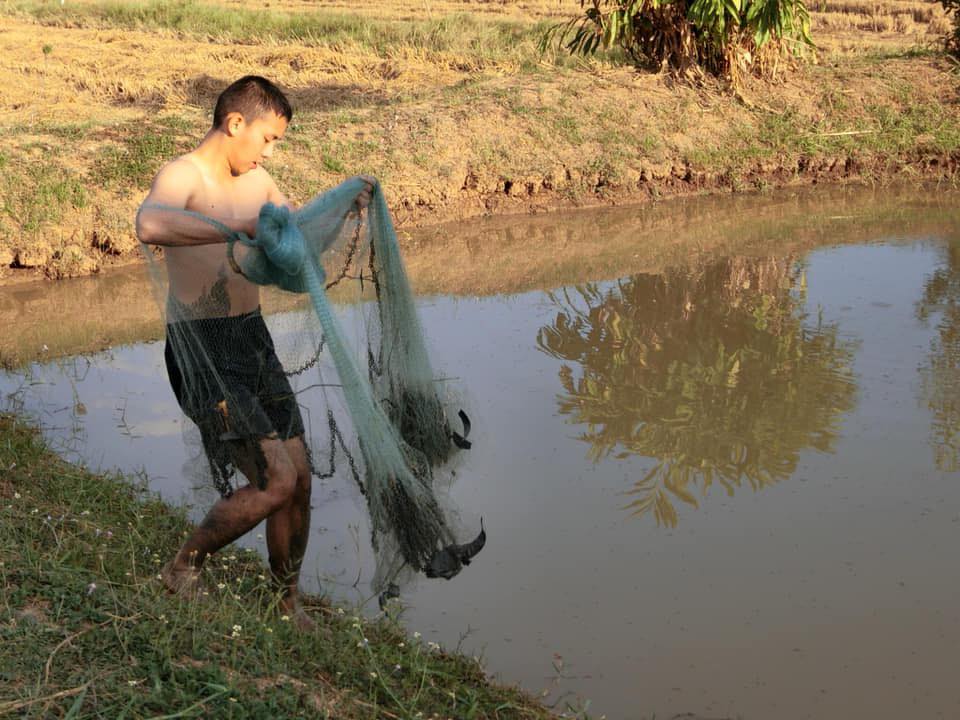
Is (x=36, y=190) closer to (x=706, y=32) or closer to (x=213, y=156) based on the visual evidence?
(x=213, y=156)

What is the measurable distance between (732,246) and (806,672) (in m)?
5.63

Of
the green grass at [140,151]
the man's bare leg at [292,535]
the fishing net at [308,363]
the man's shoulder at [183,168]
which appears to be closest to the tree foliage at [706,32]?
the green grass at [140,151]

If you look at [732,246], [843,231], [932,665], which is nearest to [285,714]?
[932,665]

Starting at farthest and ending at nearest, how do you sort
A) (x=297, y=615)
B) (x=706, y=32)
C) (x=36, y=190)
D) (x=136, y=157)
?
(x=706, y=32)
(x=136, y=157)
(x=36, y=190)
(x=297, y=615)

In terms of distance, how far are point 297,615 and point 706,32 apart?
29.3 ft

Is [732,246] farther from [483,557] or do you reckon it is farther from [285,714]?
[285,714]

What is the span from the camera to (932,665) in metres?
3.36

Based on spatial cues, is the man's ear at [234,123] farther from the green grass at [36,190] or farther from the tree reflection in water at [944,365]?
the green grass at [36,190]

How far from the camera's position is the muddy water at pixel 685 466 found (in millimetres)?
3459

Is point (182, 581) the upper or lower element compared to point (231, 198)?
lower

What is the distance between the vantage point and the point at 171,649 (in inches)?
112

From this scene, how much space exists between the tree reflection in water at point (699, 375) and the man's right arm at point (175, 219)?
2024 millimetres

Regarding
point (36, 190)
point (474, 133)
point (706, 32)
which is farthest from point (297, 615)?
point (706, 32)

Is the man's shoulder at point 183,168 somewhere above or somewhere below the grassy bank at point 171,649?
above
